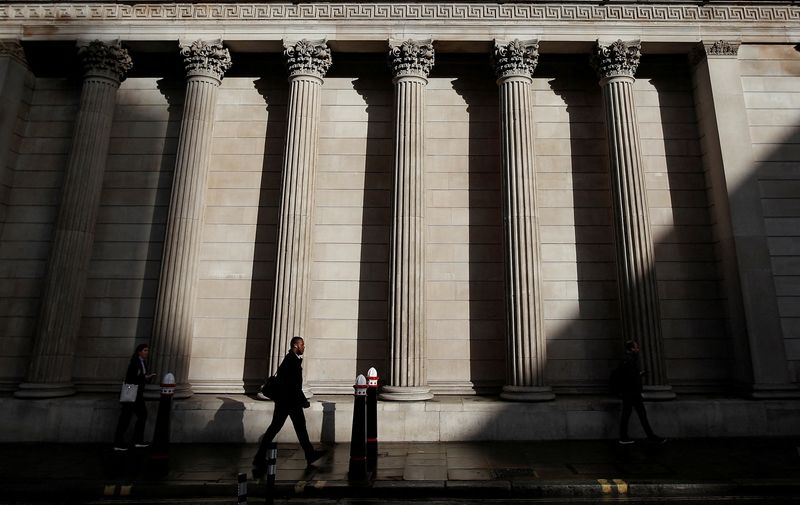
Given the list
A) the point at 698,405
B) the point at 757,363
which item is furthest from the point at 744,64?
the point at 698,405

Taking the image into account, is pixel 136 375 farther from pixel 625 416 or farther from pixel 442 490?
pixel 625 416

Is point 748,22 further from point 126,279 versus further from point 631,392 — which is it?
point 126,279

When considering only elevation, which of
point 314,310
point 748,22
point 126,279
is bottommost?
point 314,310

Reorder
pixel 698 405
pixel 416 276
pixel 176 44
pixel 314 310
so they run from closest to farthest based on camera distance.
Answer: pixel 698 405
pixel 416 276
pixel 314 310
pixel 176 44

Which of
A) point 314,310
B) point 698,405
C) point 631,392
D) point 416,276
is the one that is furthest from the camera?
point 314,310

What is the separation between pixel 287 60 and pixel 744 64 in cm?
1312

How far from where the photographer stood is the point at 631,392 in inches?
379

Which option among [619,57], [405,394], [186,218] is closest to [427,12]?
[619,57]

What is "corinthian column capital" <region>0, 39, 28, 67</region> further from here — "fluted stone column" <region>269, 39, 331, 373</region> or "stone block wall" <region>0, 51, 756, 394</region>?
"fluted stone column" <region>269, 39, 331, 373</region>

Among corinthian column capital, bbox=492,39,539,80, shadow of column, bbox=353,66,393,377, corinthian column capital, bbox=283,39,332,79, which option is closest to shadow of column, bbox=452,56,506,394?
corinthian column capital, bbox=492,39,539,80

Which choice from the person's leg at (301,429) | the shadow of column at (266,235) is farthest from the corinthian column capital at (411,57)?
the person's leg at (301,429)

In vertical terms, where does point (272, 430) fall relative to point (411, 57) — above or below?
below

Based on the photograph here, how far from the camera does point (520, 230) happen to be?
11.7m

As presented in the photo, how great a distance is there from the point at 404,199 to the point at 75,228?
8.80 meters
